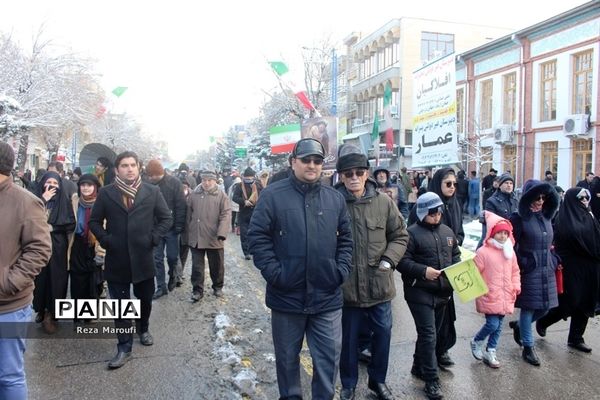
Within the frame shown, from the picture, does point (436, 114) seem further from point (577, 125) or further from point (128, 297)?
point (577, 125)

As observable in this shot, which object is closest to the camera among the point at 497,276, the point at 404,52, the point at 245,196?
the point at 497,276

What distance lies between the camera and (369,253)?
4.16 meters

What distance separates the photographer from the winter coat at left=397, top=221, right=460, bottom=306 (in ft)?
14.6

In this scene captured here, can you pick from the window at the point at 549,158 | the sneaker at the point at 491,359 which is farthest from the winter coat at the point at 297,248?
the window at the point at 549,158

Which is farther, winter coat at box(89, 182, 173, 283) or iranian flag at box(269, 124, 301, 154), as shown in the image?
iranian flag at box(269, 124, 301, 154)

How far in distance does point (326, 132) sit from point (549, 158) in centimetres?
1678

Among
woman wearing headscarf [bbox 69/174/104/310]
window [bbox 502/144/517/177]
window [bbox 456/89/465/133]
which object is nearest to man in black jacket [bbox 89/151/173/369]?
woman wearing headscarf [bbox 69/174/104/310]

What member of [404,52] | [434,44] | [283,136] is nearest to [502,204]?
[283,136]

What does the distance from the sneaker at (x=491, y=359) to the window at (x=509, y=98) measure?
24.0m

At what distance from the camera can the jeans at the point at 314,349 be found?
11.7ft

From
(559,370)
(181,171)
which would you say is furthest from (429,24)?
(559,370)

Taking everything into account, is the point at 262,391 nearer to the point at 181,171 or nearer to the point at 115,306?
the point at 115,306

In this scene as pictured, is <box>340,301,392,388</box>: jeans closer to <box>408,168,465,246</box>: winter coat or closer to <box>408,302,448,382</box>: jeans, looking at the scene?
<box>408,302,448,382</box>: jeans

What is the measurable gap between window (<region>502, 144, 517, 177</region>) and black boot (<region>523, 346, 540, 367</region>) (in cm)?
2317
